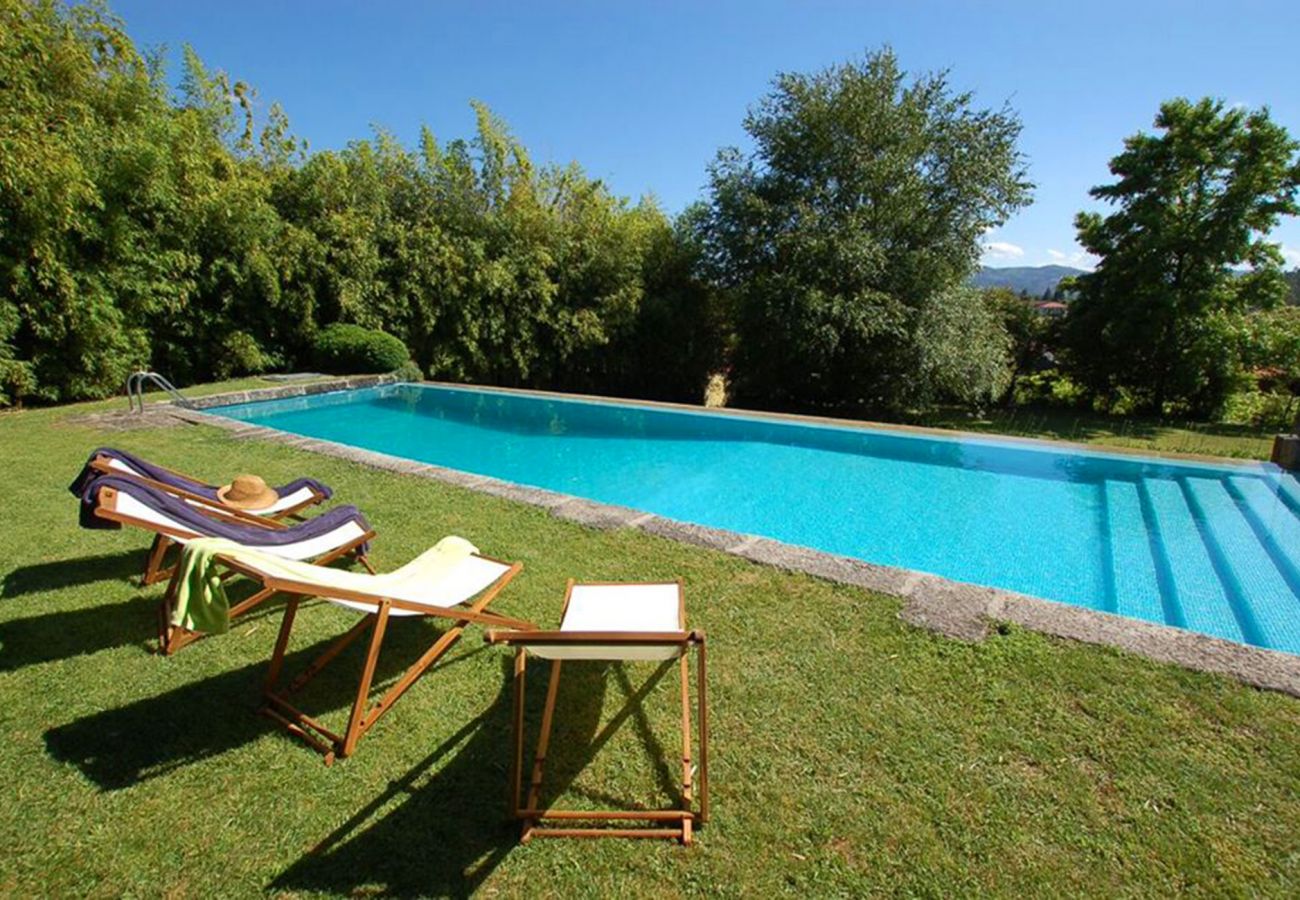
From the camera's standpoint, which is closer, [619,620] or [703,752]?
[703,752]

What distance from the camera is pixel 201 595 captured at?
1.92 m

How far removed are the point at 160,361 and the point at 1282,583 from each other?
14.9 metres

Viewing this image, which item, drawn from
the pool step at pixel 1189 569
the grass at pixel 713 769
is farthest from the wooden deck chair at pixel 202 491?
the pool step at pixel 1189 569

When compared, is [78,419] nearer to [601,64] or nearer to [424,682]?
[424,682]

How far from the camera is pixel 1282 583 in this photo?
4207 mm

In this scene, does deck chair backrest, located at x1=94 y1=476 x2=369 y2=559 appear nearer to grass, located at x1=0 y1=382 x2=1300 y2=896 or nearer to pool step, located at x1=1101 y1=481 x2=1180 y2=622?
grass, located at x1=0 y1=382 x2=1300 y2=896

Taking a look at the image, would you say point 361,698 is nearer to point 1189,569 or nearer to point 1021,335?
point 1189,569

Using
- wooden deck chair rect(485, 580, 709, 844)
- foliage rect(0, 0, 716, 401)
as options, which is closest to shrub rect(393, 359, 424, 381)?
foliage rect(0, 0, 716, 401)

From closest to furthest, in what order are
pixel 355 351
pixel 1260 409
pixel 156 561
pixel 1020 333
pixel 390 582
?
pixel 390 582 → pixel 156 561 → pixel 1260 409 → pixel 355 351 → pixel 1020 333

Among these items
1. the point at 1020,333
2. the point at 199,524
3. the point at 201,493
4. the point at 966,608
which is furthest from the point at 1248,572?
the point at 1020,333

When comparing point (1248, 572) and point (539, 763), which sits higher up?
point (1248, 572)

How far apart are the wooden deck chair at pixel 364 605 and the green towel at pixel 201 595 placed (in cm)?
5

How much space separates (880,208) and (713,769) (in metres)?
11.7

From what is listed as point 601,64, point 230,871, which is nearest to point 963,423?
point 601,64
